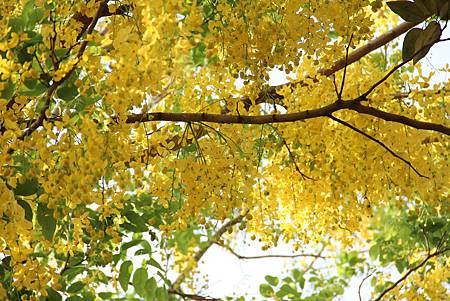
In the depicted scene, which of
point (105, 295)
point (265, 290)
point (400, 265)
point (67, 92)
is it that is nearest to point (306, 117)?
point (67, 92)

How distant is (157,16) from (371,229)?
3.68 meters

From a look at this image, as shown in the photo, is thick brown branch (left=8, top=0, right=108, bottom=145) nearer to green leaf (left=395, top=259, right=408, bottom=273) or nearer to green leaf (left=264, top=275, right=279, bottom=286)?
green leaf (left=264, top=275, right=279, bottom=286)

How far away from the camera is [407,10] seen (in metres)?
1.70

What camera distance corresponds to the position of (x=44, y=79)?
1.71 metres

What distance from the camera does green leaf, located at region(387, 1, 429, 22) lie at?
169cm

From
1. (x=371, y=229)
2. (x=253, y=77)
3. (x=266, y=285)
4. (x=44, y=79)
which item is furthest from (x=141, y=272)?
(x=371, y=229)

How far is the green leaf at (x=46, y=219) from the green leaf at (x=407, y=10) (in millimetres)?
930

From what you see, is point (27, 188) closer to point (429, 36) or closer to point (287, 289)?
point (429, 36)

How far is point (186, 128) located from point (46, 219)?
430 mm

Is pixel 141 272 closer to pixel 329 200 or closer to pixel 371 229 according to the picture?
pixel 329 200

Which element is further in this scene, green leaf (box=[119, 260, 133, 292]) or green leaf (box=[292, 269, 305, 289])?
green leaf (box=[292, 269, 305, 289])

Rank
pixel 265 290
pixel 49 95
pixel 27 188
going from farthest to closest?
pixel 265 290 → pixel 27 188 → pixel 49 95

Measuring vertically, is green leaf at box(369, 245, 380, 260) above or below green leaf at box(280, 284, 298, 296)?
above

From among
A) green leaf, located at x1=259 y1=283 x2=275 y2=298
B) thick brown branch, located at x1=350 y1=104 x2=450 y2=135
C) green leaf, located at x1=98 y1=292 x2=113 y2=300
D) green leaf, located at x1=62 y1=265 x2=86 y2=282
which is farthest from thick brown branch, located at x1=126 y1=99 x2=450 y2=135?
green leaf, located at x1=259 y1=283 x2=275 y2=298
